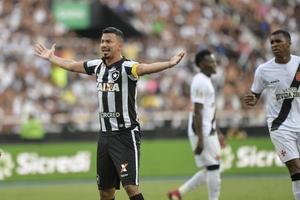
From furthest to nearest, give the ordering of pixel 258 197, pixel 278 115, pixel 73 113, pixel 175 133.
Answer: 1. pixel 73 113
2. pixel 175 133
3. pixel 258 197
4. pixel 278 115

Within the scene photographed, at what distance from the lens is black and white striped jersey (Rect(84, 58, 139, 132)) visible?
32.8ft

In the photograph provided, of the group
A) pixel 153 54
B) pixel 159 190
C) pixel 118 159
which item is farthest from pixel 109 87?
pixel 153 54

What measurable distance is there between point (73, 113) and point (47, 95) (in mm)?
1082

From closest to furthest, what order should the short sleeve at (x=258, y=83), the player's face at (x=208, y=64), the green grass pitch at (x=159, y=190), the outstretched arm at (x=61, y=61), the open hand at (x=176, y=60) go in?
the open hand at (x=176, y=60), the outstretched arm at (x=61, y=61), the short sleeve at (x=258, y=83), the player's face at (x=208, y=64), the green grass pitch at (x=159, y=190)

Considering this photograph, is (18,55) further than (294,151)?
Yes

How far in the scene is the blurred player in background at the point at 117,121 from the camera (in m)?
9.94

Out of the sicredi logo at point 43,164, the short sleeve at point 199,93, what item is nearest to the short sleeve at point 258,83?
the short sleeve at point 199,93

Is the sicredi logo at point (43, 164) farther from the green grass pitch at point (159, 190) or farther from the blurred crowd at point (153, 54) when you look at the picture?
the blurred crowd at point (153, 54)

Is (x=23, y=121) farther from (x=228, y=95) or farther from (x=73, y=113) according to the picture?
(x=228, y=95)

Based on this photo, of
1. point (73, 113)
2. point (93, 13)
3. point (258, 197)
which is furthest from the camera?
point (93, 13)

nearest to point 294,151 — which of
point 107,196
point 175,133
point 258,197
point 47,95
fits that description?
point 107,196

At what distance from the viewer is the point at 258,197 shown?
15.1 metres

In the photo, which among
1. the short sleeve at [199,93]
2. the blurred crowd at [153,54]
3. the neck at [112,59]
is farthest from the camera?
the blurred crowd at [153,54]

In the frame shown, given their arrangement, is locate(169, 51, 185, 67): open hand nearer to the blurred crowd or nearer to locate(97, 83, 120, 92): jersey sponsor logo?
locate(97, 83, 120, 92): jersey sponsor logo
